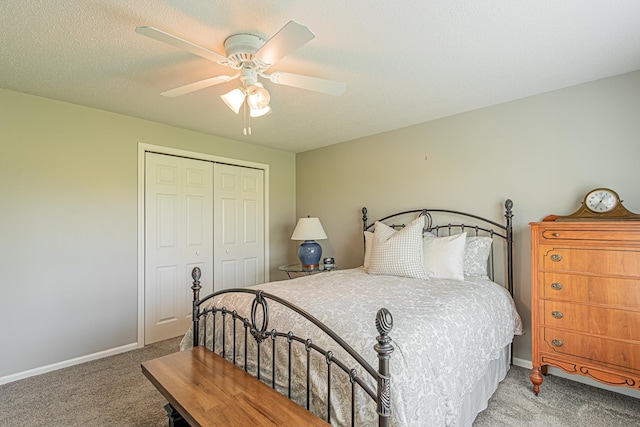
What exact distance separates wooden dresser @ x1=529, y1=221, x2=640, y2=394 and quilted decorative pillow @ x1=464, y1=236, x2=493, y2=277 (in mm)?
450

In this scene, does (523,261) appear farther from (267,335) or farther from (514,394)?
(267,335)

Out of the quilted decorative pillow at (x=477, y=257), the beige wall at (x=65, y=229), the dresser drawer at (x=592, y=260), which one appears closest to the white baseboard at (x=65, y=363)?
the beige wall at (x=65, y=229)

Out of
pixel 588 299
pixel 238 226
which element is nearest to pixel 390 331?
pixel 588 299

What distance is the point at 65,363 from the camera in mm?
2834

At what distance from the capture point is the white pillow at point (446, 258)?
268 centimetres

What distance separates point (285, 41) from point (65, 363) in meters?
3.28

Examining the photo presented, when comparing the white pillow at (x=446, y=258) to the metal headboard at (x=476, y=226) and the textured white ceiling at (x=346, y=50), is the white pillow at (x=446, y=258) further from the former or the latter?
the textured white ceiling at (x=346, y=50)

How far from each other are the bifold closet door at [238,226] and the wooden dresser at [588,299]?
3.20 m

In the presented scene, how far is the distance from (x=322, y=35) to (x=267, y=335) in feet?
5.65

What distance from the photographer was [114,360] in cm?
298

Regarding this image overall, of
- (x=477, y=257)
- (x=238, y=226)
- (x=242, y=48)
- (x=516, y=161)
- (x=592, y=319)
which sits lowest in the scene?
(x=592, y=319)

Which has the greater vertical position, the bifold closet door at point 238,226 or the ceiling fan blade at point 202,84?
the ceiling fan blade at point 202,84

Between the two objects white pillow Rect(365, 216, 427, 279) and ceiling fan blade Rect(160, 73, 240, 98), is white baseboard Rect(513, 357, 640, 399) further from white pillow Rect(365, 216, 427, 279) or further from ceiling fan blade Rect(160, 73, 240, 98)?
ceiling fan blade Rect(160, 73, 240, 98)

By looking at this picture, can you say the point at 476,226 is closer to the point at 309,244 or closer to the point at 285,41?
the point at 309,244
